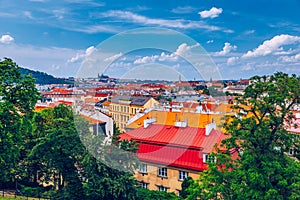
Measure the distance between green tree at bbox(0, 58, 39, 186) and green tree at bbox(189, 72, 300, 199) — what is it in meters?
6.22

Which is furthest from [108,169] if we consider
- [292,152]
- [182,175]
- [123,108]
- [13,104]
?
[292,152]

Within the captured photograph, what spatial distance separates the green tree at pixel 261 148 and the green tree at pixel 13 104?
6.22 m

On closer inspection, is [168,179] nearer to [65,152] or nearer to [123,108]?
[65,152]

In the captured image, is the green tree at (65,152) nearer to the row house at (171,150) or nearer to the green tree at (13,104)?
the green tree at (13,104)

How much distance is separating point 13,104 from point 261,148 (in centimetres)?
814

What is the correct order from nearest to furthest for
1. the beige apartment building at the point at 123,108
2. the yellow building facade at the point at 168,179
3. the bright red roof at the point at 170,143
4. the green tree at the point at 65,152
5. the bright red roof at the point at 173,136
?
the beige apartment building at the point at 123,108, the bright red roof at the point at 173,136, the bright red roof at the point at 170,143, the green tree at the point at 65,152, the yellow building facade at the point at 168,179

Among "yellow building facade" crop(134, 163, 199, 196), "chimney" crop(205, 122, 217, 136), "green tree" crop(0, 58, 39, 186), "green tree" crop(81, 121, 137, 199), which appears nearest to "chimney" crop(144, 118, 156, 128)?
"green tree" crop(81, 121, 137, 199)

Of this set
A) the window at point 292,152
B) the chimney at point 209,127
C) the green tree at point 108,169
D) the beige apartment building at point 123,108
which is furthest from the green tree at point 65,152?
the window at point 292,152

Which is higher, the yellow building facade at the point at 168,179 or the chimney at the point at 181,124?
the chimney at the point at 181,124

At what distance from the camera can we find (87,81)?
7918 mm

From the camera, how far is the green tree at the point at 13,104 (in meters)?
10.5

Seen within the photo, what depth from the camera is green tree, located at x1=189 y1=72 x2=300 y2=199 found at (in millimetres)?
8633

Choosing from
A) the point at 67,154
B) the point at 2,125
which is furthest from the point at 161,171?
the point at 2,125

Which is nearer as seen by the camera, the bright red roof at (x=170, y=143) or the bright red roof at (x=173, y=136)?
the bright red roof at (x=173, y=136)
